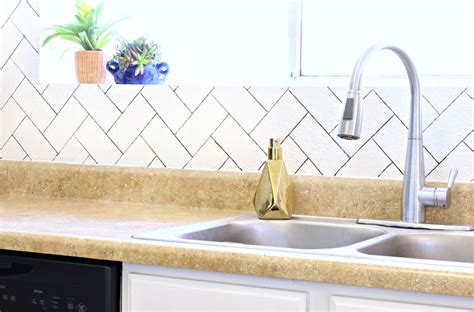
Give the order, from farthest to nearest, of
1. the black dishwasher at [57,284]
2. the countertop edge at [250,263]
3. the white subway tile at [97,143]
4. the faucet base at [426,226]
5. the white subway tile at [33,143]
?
1. the white subway tile at [33,143]
2. the white subway tile at [97,143]
3. the faucet base at [426,226]
4. the black dishwasher at [57,284]
5. the countertop edge at [250,263]

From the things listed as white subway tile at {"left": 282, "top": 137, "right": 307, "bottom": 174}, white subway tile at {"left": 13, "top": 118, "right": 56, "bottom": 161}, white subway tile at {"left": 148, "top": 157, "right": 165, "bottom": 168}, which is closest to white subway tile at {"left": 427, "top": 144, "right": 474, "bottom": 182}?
white subway tile at {"left": 282, "top": 137, "right": 307, "bottom": 174}

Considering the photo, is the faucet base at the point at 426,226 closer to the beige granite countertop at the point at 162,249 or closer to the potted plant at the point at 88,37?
the beige granite countertop at the point at 162,249

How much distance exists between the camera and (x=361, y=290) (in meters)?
1.50

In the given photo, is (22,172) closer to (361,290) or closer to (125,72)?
(125,72)

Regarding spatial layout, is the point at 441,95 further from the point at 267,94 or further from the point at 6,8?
the point at 6,8

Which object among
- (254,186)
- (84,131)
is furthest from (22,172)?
(254,186)

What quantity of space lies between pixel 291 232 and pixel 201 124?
477 millimetres

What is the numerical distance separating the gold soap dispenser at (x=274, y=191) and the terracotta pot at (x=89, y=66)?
2.38 feet

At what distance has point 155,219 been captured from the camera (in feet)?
6.88

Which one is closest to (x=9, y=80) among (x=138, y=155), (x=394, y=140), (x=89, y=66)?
(x=89, y=66)

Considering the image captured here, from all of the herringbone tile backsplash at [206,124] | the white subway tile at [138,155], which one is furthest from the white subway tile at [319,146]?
the white subway tile at [138,155]

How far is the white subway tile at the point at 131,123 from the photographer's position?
8.20ft

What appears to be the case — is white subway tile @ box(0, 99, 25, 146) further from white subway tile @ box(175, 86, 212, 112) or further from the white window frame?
the white window frame

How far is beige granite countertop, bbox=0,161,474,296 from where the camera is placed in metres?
1.48
